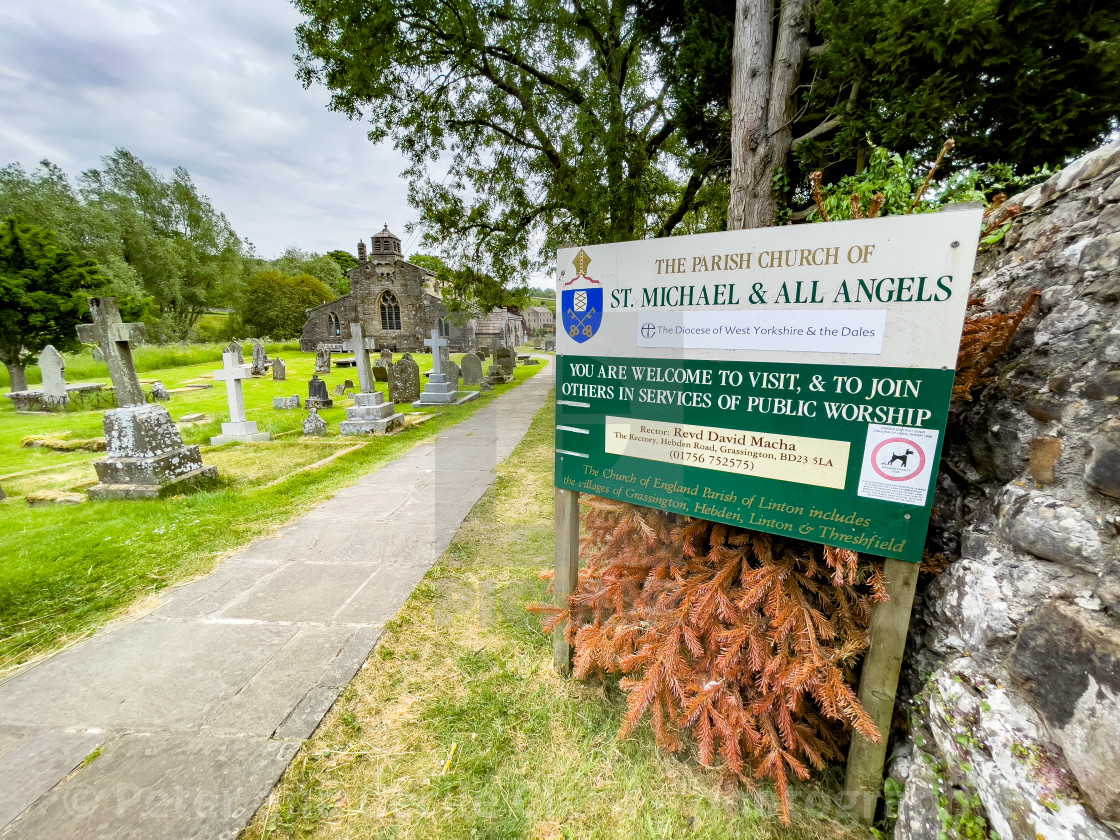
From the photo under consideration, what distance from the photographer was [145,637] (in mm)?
2650

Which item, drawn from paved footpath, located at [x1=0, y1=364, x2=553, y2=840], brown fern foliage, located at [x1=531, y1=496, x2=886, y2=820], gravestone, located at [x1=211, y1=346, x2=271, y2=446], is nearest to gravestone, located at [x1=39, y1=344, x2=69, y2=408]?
gravestone, located at [x1=211, y1=346, x2=271, y2=446]

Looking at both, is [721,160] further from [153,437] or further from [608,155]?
[153,437]

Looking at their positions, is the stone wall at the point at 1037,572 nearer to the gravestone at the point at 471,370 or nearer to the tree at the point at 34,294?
the gravestone at the point at 471,370

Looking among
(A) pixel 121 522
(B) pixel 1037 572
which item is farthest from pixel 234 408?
(B) pixel 1037 572

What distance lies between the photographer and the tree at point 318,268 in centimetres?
5003

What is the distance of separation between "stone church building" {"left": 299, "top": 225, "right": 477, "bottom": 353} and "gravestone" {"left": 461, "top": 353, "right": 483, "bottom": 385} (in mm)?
16613

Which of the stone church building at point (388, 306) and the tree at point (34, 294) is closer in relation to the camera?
the tree at point (34, 294)

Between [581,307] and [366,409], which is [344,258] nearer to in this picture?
[366,409]

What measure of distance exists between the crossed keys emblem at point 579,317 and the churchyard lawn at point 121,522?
11.5ft

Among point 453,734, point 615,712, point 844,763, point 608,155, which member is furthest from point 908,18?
point 453,734

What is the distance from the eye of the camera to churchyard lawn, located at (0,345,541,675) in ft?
9.48

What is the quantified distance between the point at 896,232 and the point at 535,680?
8.61 feet

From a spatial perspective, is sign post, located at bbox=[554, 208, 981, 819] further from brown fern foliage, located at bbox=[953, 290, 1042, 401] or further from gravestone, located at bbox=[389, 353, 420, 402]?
gravestone, located at bbox=[389, 353, 420, 402]

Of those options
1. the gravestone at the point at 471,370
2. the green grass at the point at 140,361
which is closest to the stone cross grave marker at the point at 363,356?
the gravestone at the point at 471,370
